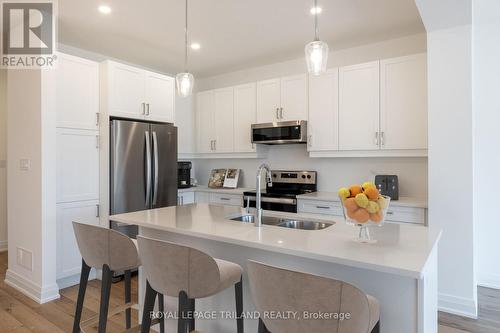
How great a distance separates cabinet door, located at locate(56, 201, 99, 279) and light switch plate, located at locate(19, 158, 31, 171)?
0.46 meters

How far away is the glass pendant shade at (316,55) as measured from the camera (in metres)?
1.98

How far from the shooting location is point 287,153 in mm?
4434

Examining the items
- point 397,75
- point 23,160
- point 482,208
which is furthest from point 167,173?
point 482,208

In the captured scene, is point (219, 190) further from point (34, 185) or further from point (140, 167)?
point (34, 185)

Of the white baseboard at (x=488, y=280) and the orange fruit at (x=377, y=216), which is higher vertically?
the orange fruit at (x=377, y=216)

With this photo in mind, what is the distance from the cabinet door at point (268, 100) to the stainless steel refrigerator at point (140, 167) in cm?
118

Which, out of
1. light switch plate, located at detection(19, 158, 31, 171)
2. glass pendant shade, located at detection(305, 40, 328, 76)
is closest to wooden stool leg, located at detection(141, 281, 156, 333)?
glass pendant shade, located at detection(305, 40, 328, 76)

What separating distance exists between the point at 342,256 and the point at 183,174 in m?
3.66

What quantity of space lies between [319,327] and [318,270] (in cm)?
56

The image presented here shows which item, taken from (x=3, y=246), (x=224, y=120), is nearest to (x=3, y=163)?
(x=3, y=246)

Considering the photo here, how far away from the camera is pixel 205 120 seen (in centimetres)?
489

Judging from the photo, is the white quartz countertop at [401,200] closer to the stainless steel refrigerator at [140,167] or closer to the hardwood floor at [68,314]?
the hardwood floor at [68,314]

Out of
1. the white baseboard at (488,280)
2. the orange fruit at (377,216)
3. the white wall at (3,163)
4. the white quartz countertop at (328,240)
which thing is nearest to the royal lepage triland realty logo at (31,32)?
the white wall at (3,163)

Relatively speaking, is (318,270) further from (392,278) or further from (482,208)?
(482,208)
